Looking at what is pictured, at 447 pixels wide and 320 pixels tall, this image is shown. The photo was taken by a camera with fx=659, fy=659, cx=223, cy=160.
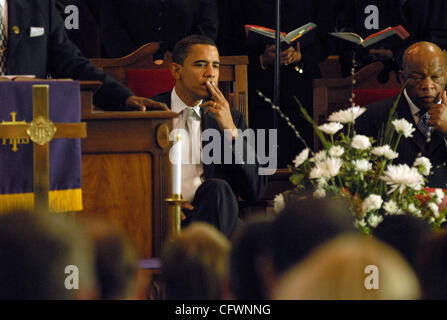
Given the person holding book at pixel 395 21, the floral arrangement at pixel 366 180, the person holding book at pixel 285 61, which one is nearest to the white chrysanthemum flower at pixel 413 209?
the floral arrangement at pixel 366 180

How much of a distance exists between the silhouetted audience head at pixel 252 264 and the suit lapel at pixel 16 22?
227 centimetres

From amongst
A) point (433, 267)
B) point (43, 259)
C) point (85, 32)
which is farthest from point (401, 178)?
point (85, 32)

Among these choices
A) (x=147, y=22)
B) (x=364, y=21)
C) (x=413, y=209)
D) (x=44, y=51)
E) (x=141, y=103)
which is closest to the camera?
(x=413, y=209)

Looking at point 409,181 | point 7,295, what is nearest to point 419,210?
point 409,181

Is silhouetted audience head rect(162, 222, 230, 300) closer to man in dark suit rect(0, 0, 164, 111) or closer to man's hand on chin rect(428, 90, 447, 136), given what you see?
man in dark suit rect(0, 0, 164, 111)

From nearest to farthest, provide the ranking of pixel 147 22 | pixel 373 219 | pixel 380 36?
pixel 373 219
pixel 380 36
pixel 147 22

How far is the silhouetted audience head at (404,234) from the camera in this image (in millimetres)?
1166

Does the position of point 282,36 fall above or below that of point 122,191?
above

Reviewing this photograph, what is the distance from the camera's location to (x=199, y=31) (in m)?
4.36

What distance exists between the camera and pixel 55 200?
2303 mm

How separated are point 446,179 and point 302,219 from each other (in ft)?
7.70

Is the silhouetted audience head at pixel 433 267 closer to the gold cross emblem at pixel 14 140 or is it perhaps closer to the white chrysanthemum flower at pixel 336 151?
the white chrysanthemum flower at pixel 336 151

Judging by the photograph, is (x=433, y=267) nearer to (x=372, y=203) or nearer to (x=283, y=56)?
(x=372, y=203)

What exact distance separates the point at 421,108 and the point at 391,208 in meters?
1.59
